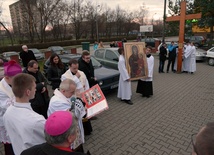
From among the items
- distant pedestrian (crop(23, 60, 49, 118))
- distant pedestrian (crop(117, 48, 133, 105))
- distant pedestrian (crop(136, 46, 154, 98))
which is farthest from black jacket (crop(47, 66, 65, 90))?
distant pedestrian (crop(136, 46, 154, 98))

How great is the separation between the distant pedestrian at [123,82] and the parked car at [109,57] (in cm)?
240

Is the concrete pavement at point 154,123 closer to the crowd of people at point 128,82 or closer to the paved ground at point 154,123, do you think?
the paved ground at point 154,123

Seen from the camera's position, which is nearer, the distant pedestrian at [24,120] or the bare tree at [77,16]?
the distant pedestrian at [24,120]

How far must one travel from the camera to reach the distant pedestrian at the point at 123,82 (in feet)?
18.7

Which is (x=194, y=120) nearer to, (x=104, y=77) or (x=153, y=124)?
(x=153, y=124)

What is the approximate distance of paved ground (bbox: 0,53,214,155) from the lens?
11.8ft

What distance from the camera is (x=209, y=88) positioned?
24.7 feet

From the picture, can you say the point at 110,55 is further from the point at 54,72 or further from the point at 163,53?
the point at 54,72

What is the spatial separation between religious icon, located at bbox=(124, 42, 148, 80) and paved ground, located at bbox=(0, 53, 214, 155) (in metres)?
1.05

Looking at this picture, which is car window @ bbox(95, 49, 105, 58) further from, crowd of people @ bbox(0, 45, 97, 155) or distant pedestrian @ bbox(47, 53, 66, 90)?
crowd of people @ bbox(0, 45, 97, 155)

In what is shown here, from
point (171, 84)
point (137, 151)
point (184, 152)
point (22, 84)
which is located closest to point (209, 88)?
point (171, 84)

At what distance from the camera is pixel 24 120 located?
1643 millimetres

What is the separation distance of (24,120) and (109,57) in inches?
290

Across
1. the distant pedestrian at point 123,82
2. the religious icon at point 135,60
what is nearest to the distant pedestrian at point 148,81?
the religious icon at point 135,60
